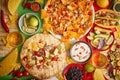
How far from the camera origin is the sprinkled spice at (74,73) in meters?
1.84

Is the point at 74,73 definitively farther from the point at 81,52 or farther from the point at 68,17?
the point at 68,17

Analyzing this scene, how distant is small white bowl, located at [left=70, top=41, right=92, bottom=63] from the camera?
1.86 meters

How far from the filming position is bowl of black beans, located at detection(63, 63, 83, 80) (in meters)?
1.84

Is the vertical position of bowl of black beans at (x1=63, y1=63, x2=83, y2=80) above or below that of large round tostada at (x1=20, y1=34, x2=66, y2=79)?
below

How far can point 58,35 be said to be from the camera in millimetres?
1856

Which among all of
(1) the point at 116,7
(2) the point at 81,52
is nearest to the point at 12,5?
(2) the point at 81,52

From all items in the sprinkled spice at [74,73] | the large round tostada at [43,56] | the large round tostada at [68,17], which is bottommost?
the sprinkled spice at [74,73]

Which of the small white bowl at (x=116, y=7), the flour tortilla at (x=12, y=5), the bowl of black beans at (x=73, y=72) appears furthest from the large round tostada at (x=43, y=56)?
the small white bowl at (x=116, y=7)

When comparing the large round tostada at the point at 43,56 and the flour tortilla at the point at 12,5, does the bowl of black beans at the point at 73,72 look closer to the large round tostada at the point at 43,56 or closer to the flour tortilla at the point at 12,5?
the large round tostada at the point at 43,56

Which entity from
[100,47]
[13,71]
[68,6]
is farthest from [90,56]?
[13,71]

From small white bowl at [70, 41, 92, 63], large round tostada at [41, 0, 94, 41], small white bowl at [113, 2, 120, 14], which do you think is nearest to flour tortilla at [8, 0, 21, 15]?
large round tostada at [41, 0, 94, 41]

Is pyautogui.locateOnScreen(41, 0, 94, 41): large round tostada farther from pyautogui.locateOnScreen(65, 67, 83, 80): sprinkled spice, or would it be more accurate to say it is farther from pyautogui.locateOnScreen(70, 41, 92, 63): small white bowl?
pyautogui.locateOnScreen(65, 67, 83, 80): sprinkled spice

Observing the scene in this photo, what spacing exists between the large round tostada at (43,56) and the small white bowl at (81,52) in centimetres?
7

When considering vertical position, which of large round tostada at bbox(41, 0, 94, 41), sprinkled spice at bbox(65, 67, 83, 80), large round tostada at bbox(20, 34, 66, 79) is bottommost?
sprinkled spice at bbox(65, 67, 83, 80)
